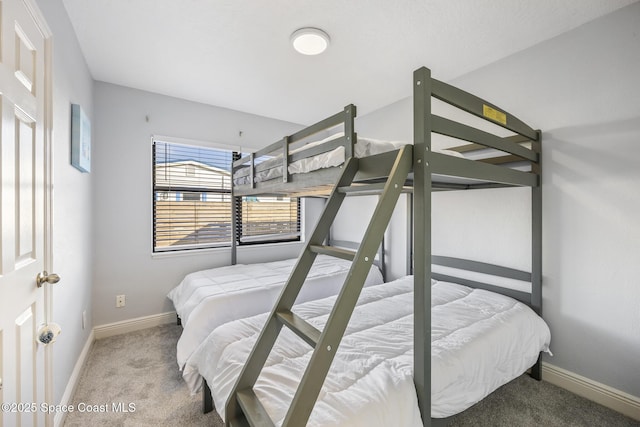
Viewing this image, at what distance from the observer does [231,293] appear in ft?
7.22

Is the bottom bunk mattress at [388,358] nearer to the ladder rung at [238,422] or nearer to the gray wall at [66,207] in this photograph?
the ladder rung at [238,422]

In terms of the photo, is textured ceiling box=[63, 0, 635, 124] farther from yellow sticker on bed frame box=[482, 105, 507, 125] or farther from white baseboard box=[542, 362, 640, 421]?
white baseboard box=[542, 362, 640, 421]

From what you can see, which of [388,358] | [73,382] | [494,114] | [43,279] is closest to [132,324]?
[73,382]

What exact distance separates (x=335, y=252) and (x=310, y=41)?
5.47 feet

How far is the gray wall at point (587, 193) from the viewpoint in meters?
1.74

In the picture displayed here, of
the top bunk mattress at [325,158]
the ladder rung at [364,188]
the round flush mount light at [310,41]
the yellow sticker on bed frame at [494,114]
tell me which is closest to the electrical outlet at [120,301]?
the top bunk mattress at [325,158]

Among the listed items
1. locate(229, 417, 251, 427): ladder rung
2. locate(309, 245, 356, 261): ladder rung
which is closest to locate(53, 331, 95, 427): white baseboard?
locate(229, 417, 251, 427): ladder rung

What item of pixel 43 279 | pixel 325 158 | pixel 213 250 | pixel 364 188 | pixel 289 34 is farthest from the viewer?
pixel 213 250

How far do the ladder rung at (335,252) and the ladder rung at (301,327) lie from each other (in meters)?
0.30

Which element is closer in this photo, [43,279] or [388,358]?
[43,279]

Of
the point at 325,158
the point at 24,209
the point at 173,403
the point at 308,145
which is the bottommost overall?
the point at 173,403

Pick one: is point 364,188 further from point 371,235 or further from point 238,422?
point 238,422

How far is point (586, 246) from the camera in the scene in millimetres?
1907

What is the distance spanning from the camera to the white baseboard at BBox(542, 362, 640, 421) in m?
1.69
